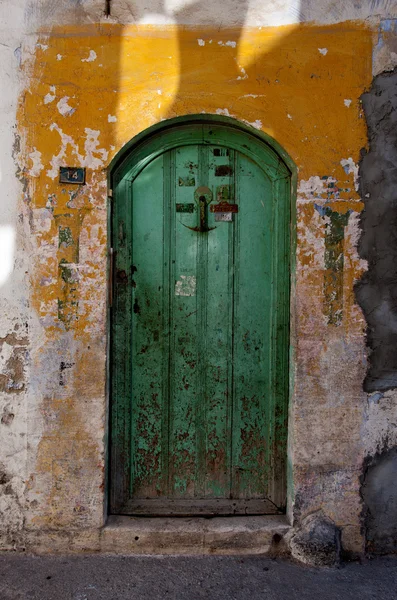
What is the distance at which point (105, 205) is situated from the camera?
2.70 metres

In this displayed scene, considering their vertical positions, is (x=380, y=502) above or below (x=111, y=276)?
below

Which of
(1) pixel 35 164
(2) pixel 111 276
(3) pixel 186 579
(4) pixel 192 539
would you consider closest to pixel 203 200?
(2) pixel 111 276

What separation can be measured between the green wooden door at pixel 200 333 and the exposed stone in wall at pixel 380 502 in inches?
20.0

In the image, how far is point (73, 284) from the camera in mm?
2729

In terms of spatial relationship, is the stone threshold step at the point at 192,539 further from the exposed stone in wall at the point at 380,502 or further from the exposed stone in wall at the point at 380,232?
the exposed stone in wall at the point at 380,232

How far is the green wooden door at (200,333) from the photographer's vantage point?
9.38ft

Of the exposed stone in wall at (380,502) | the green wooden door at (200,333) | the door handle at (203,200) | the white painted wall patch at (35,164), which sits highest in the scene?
the white painted wall patch at (35,164)

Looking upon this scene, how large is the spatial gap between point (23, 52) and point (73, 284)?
4.35 feet

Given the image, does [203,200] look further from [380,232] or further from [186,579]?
[186,579]

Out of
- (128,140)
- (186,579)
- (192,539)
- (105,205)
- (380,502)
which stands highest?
(128,140)

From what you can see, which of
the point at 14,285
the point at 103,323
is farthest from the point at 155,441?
the point at 14,285

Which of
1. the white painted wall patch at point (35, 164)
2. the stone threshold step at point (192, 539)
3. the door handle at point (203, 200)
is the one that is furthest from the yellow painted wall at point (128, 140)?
the door handle at point (203, 200)

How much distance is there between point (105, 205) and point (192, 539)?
6.51 ft

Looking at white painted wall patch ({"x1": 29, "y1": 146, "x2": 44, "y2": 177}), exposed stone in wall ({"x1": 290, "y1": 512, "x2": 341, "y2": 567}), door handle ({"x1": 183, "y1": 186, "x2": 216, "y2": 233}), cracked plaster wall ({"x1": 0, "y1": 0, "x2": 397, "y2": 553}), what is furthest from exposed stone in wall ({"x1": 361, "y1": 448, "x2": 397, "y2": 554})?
white painted wall patch ({"x1": 29, "y1": 146, "x2": 44, "y2": 177})
